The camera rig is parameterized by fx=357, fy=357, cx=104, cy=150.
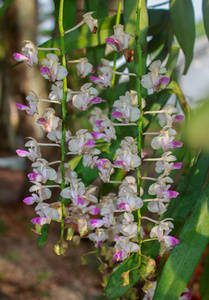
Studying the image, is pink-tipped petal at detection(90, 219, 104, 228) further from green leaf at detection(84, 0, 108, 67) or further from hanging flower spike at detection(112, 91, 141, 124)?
green leaf at detection(84, 0, 108, 67)

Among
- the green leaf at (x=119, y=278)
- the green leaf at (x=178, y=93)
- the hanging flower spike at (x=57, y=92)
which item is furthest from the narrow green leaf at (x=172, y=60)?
the green leaf at (x=119, y=278)

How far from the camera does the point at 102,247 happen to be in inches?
21.4

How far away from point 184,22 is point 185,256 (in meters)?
0.39

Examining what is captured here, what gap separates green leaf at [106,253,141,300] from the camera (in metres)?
0.48

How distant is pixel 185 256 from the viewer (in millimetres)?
466

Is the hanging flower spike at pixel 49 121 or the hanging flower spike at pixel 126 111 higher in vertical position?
the hanging flower spike at pixel 126 111

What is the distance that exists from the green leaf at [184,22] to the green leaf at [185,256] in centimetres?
29

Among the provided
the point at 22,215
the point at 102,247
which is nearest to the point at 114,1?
the point at 102,247

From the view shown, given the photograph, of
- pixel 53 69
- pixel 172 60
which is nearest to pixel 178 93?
pixel 172 60

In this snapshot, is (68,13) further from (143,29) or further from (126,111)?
(126,111)

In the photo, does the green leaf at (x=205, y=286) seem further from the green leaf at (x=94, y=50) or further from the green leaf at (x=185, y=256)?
the green leaf at (x=94, y=50)

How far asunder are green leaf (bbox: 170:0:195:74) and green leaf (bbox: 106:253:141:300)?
367 millimetres

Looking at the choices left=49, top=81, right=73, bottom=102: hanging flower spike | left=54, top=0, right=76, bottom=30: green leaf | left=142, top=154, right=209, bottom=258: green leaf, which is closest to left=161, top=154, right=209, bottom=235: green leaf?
left=142, top=154, right=209, bottom=258: green leaf

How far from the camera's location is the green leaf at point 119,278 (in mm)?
478
